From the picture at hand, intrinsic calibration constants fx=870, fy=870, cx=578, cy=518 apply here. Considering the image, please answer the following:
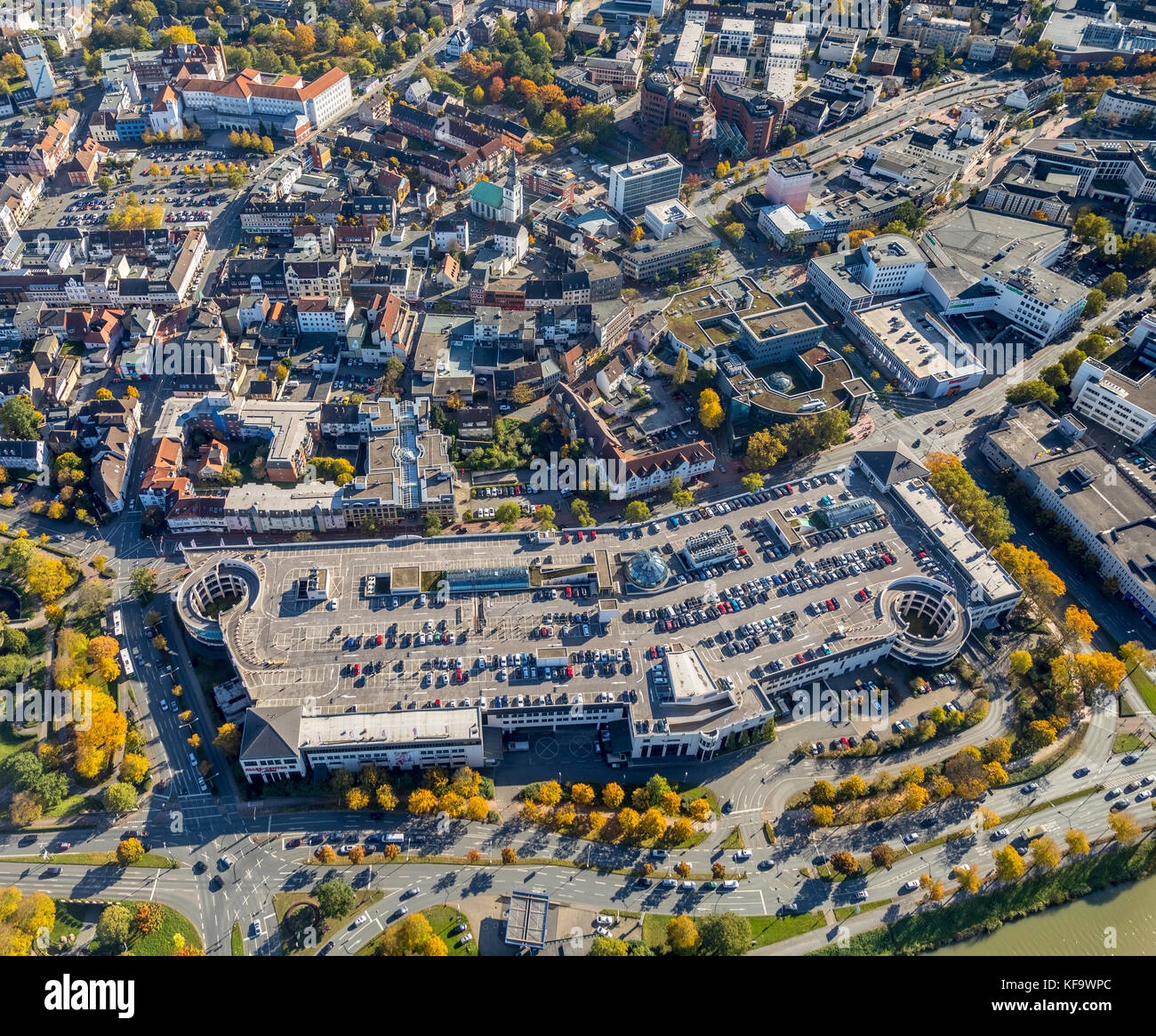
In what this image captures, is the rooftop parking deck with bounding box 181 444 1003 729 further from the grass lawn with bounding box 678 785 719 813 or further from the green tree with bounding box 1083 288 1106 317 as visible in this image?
the green tree with bounding box 1083 288 1106 317

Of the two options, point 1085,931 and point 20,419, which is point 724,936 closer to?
point 1085,931

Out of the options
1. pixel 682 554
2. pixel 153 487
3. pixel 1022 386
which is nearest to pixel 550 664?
pixel 682 554

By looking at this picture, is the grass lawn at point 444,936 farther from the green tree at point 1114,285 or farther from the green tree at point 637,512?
the green tree at point 1114,285

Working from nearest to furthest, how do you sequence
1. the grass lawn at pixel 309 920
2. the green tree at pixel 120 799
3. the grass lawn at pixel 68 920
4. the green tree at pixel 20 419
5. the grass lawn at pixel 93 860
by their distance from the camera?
the grass lawn at pixel 309 920 < the grass lawn at pixel 68 920 < the grass lawn at pixel 93 860 < the green tree at pixel 120 799 < the green tree at pixel 20 419

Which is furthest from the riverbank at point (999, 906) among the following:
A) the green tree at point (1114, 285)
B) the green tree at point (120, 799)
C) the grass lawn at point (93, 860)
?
the green tree at point (1114, 285)

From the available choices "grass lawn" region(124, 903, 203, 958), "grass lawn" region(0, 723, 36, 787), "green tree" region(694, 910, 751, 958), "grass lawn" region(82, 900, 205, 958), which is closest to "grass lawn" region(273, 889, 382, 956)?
"grass lawn" region(82, 900, 205, 958)
